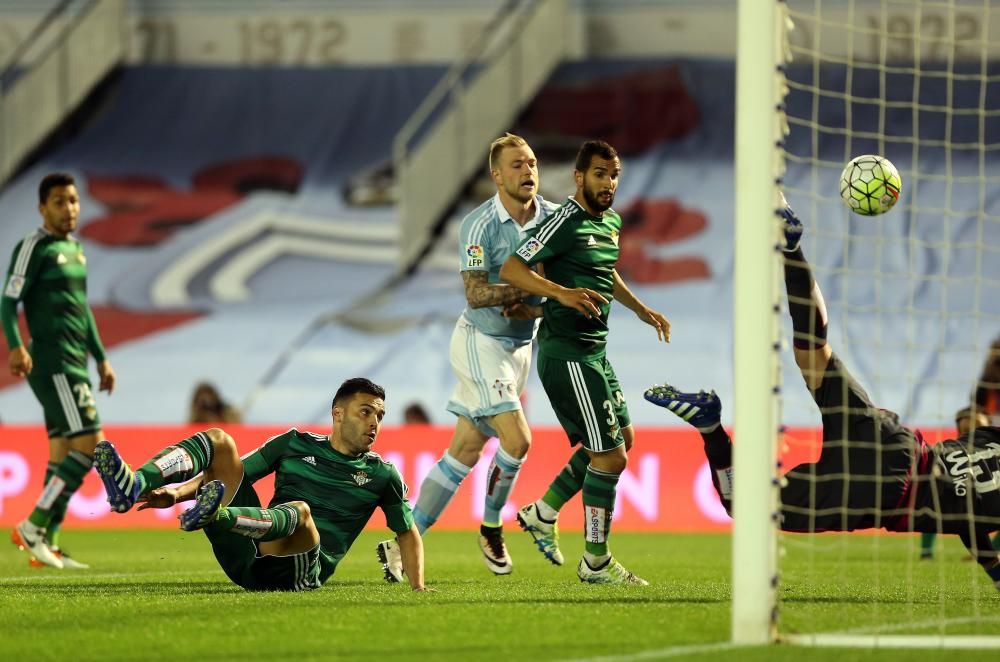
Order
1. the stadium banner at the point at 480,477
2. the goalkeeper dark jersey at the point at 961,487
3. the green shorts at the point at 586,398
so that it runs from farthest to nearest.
A: the stadium banner at the point at 480,477 < the green shorts at the point at 586,398 < the goalkeeper dark jersey at the point at 961,487

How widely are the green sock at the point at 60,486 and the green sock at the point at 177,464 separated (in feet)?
10.2

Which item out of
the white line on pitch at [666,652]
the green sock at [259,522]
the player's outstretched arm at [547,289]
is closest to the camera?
the white line on pitch at [666,652]

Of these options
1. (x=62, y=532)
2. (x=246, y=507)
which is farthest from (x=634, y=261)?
(x=246, y=507)

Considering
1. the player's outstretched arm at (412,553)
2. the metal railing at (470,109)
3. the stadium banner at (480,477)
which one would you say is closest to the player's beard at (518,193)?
the player's outstretched arm at (412,553)

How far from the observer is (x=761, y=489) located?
5.18 m

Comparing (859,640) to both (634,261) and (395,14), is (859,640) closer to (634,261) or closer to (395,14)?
(634,261)

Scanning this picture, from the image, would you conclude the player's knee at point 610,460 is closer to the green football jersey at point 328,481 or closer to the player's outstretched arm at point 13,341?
the green football jersey at point 328,481

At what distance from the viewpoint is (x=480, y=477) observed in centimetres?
1344

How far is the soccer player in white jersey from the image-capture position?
25.7 ft

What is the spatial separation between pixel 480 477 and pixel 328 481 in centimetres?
685

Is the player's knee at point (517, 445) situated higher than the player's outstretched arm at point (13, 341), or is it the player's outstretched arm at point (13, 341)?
the player's outstretched arm at point (13, 341)

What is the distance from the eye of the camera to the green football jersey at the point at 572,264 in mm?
7176

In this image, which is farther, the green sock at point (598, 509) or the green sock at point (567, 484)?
the green sock at point (567, 484)

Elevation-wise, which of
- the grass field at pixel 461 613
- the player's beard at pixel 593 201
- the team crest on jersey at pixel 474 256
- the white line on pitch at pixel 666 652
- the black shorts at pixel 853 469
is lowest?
the grass field at pixel 461 613
